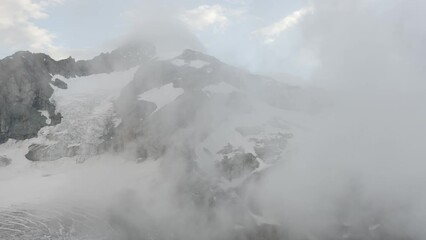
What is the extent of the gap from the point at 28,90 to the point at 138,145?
1215 inches

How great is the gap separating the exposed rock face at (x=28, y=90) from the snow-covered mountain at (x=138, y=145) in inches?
9.6

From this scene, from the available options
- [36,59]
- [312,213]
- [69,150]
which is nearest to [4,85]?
[36,59]

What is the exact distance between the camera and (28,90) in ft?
375

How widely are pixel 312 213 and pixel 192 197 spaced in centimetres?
1715

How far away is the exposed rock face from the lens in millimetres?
108250

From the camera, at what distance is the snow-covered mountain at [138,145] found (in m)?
76.0

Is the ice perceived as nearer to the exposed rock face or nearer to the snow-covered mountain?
the snow-covered mountain

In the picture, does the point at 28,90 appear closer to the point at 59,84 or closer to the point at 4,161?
the point at 59,84

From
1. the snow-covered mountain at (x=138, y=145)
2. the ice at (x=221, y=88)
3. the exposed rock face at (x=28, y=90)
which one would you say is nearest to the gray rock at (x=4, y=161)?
the snow-covered mountain at (x=138, y=145)

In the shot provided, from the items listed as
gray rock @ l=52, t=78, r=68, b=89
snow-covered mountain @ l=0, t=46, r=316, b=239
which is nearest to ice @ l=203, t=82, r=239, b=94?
snow-covered mountain @ l=0, t=46, r=316, b=239

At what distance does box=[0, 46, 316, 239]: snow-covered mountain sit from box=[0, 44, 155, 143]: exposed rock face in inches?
9.6

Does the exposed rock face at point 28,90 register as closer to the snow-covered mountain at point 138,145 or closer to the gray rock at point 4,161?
the snow-covered mountain at point 138,145

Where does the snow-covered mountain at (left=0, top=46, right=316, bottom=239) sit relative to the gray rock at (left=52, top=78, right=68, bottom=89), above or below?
below

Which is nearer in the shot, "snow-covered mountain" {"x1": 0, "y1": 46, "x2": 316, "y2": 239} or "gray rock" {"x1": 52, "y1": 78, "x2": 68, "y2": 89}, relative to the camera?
"snow-covered mountain" {"x1": 0, "y1": 46, "x2": 316, "y2": 239}
